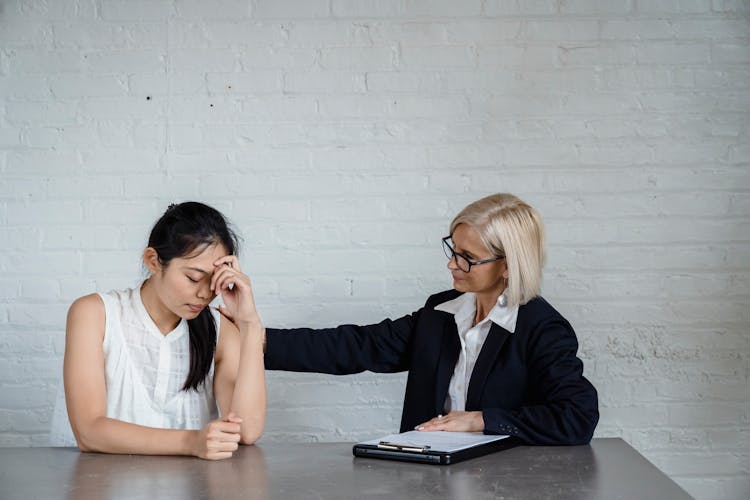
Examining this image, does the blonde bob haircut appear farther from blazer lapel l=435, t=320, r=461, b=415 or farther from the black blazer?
blazer lapel l=435, t=320, r=461, b=415

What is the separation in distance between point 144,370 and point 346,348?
2.22ft

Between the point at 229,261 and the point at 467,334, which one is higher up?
the point at 229,261

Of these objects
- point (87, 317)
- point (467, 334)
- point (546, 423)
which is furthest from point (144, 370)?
point (546, 423)

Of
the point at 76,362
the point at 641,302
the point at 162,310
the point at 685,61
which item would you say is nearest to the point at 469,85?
the point at 685,61

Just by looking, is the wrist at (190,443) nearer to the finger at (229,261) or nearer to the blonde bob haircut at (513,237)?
the finger at (229,261)


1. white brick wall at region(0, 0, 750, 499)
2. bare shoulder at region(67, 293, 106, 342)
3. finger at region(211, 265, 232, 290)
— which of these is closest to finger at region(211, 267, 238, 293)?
finger at region(211, 265, 232, 290)

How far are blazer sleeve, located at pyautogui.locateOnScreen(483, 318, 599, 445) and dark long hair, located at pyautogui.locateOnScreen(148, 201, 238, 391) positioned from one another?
79 centimetres

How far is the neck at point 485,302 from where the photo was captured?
2732 mm

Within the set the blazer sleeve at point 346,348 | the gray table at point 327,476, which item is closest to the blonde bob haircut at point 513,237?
the blazer sleeve at point 346,348

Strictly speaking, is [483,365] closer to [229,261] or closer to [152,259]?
[229,261]

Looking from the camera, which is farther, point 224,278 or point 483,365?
→ point 483,365

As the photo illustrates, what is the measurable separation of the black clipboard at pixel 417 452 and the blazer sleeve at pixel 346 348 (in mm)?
632

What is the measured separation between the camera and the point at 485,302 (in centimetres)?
275

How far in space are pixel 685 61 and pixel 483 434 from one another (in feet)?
6.01
